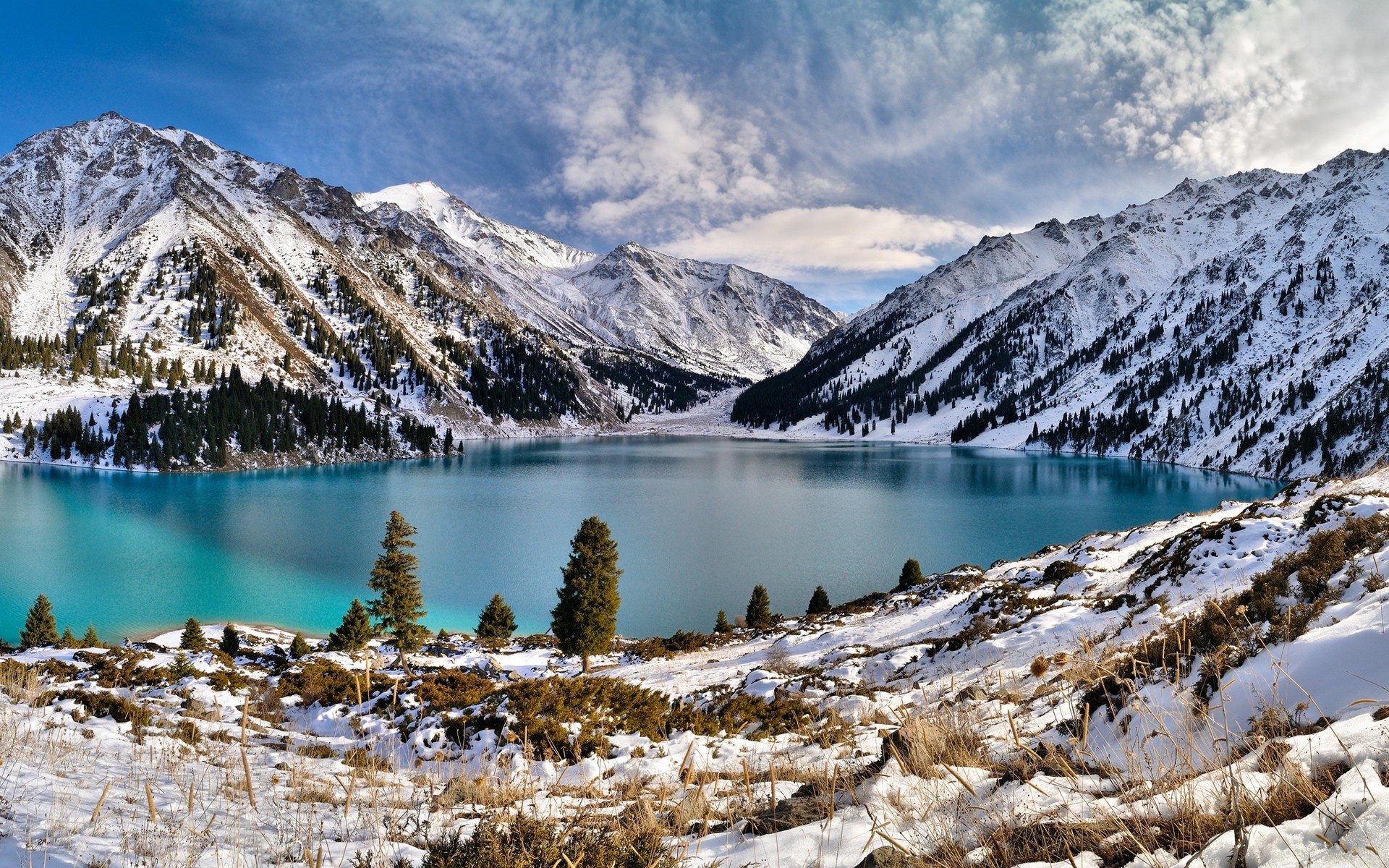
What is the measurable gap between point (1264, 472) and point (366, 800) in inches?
5768

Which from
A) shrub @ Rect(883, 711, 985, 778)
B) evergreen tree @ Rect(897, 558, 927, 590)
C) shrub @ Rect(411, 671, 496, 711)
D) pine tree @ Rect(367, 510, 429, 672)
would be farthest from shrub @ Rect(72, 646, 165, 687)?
evergreen tree @ Rect(897, 558, 927, 590)

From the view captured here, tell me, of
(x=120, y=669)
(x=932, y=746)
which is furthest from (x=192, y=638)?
(x=932, y=746)

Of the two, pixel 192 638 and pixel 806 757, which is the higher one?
pixel 806 757

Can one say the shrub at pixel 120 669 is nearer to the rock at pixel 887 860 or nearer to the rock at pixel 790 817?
A: the rock at pixel 790 817

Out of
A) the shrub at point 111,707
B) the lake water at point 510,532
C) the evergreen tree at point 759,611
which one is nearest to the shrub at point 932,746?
the shrub at point 111,707

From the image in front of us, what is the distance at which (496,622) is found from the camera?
3158 cm

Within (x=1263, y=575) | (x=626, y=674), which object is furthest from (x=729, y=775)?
(x=626, y=674)

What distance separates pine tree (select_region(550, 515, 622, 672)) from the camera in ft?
81.5

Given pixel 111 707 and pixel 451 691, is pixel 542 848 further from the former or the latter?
pixel 451 691

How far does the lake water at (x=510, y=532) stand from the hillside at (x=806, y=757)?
24.7 m

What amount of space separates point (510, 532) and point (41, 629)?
31.5 m

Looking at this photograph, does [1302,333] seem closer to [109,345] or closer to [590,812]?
[590,812]

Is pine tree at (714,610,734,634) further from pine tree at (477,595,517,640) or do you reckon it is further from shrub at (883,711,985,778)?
shrub at (883,711,985,778)

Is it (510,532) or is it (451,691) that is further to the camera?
(510,532)
